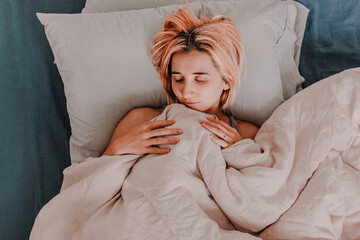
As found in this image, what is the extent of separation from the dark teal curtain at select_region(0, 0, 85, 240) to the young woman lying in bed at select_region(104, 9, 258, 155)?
31 centimetres

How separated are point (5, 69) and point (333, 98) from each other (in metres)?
1.20

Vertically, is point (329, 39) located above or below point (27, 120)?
above

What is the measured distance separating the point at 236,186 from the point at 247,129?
392mm

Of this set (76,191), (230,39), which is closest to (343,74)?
(230,39)

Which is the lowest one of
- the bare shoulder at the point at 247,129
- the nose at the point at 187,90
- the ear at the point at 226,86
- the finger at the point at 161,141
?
the bare shoulder at the point at 247,129

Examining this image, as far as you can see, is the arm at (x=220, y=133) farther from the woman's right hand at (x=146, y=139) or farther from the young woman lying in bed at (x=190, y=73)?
the woman's right hand at (x=146, y=139)

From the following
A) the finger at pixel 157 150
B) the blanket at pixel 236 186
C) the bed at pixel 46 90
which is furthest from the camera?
the bed at pixel 46 90

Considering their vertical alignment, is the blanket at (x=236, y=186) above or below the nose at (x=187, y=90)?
below

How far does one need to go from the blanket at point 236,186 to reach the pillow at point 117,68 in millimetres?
187

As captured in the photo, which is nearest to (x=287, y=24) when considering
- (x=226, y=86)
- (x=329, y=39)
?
(x=329, y=39)

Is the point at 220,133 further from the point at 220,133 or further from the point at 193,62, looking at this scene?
the point at 193,62

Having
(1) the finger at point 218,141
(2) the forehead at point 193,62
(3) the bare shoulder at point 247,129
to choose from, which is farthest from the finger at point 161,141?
(3) the bare shoulder at point 247,129

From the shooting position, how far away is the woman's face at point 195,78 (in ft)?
3.28

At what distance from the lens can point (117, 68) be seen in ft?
3.65
